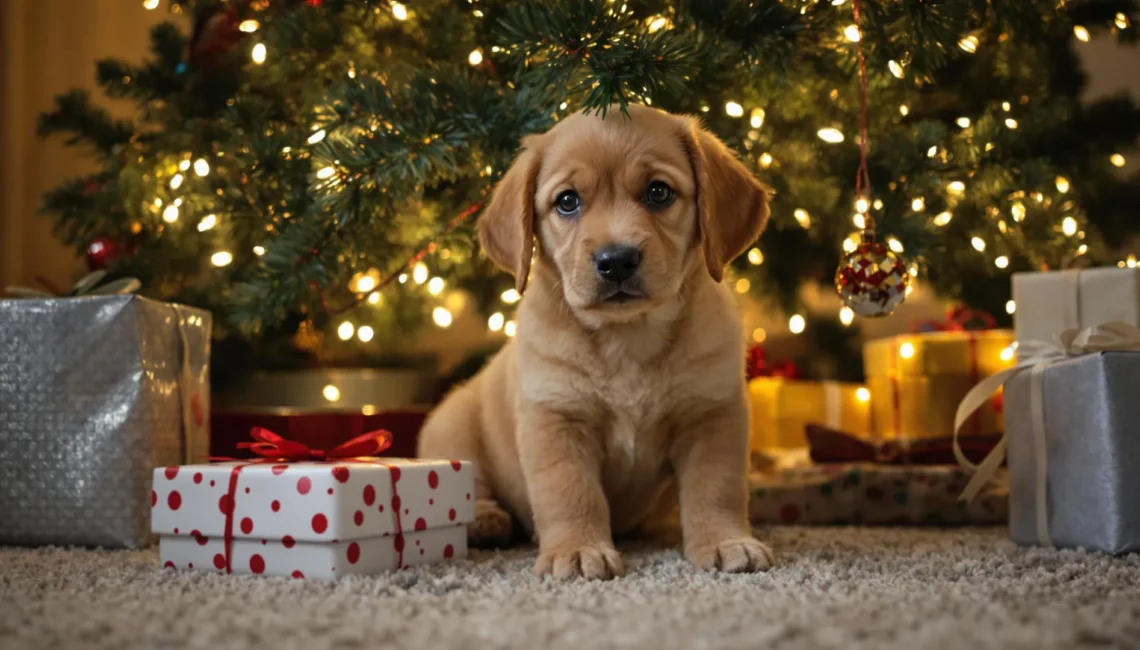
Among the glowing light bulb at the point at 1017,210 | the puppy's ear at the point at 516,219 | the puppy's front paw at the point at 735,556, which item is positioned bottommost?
Result: the puppy's front paw at the point at 735,556

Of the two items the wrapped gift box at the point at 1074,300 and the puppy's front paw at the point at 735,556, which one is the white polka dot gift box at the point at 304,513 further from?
the wrapped gift box at the point at 1074,300

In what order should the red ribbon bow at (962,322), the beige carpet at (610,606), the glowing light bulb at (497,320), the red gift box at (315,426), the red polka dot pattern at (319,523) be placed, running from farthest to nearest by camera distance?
the glowing light bulb at (497,320) → the red ribbon bow at (962,322) → the red gift box at (315,426) → the red polka dot pattern at (319,523) → the beige carpet at (610,606)

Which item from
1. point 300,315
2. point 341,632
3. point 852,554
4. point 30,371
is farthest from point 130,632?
point 300,315

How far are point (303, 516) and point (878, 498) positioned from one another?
4.90ft

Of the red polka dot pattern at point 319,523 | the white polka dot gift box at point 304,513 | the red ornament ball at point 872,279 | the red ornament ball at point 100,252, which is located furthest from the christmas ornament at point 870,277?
the red ornament ball at point 100,252

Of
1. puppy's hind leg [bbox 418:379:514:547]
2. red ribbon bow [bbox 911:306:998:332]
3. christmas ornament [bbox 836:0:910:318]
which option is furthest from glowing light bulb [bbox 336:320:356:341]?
red ribbon bow [bbox 911:306:998:332]

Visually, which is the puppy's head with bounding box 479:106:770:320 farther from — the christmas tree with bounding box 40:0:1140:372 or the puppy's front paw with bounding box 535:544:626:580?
the puppy's front paw with bounding box 535:544:626:580

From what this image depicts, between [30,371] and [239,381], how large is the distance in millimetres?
1213

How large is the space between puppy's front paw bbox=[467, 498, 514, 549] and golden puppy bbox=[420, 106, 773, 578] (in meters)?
0.21

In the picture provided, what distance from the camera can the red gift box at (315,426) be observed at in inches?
110

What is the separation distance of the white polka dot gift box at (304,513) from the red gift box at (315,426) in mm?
930

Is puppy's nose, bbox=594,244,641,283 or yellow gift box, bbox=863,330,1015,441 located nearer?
puppy's nose, bbox=594,244,641,283

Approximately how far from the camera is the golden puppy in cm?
184

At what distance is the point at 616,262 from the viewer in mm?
1779
